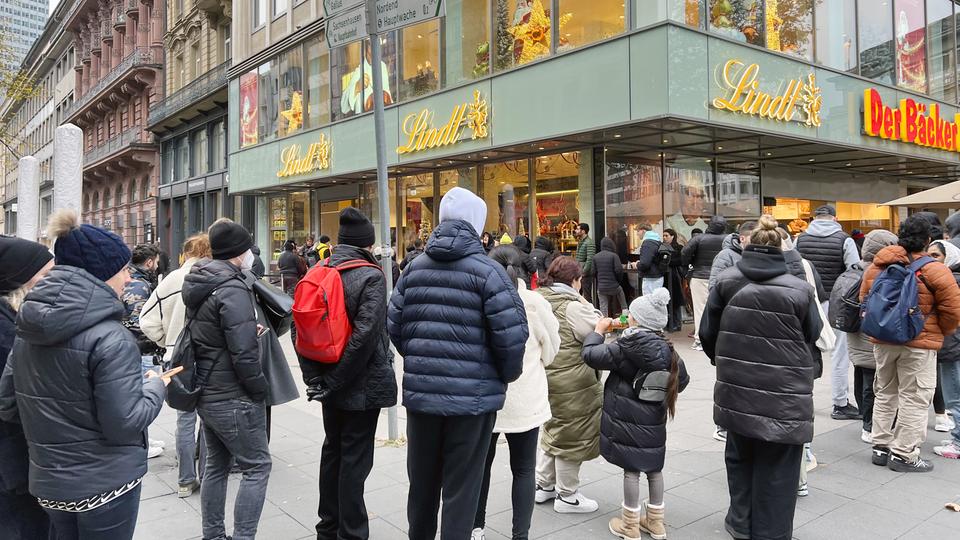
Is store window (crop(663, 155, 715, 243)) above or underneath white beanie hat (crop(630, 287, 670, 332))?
above

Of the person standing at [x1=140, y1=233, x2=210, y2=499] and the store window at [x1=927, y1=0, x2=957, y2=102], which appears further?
the store window at [x1=927, y1=0, x2=957, y2=102]

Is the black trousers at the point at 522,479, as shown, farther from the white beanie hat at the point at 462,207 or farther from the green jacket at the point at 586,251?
the green jacket at the point at 586,251

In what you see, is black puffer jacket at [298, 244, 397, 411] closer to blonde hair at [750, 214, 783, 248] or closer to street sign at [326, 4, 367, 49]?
blonde hair at [750, 214, 783, 248]

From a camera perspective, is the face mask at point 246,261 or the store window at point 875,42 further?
the store window at point 875,42

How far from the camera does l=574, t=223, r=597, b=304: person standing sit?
12.9m

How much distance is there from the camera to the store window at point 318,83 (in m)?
19.8

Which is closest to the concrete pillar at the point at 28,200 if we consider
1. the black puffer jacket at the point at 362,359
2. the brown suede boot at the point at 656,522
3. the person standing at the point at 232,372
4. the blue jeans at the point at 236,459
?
the person standing at the point at 232,372

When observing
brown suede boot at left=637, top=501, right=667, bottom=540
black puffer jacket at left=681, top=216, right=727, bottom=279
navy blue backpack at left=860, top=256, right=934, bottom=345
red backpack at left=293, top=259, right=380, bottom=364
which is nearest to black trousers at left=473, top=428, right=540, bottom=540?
brown suede boot at left=637, top=501, right=667, bottom=540

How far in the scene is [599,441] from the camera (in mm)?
4375

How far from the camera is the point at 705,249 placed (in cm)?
1095

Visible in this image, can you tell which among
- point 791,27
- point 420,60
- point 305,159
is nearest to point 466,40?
point 420,60

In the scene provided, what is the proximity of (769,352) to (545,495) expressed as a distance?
1898 mm

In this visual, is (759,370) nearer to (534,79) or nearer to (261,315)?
(261,315)

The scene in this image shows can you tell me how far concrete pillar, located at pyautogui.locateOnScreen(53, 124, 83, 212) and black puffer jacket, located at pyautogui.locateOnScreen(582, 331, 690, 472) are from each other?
16.8 ft
